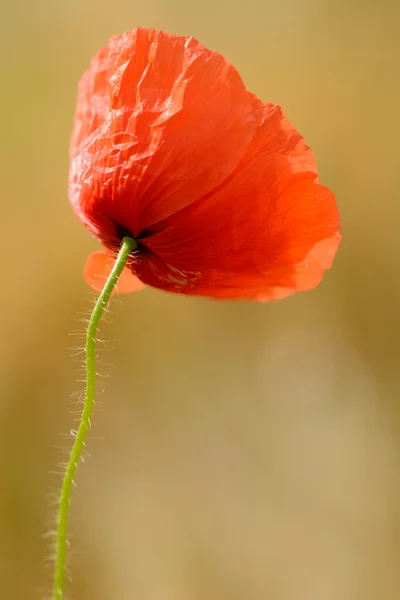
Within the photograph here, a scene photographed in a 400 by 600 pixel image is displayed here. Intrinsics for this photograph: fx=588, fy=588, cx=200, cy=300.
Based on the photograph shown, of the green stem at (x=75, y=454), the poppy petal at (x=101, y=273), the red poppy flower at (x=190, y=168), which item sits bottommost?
the green stem at (x=75, y=454)

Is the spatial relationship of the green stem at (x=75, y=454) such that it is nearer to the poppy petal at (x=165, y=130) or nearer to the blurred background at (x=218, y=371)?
the poppy petal at (x=165, y=130)

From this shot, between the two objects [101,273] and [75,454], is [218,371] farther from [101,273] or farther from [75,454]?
[75,454]

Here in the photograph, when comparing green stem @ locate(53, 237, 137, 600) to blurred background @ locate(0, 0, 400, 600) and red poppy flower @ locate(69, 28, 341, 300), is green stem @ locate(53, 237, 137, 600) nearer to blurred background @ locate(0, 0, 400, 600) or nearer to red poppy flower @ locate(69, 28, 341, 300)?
red poppy flower @ locate(69, 28, 341, 300)

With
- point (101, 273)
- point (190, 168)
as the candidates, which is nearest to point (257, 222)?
point (190, 168)

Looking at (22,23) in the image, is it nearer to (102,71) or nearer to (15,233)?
(15,233)

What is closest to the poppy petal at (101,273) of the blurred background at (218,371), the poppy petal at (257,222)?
the poppy petal at (257,222)

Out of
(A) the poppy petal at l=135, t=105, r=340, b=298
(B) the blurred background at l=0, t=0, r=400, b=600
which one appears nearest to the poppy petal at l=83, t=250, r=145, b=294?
(A) the poppy petal at l=135, t=105, r=340, b=298
